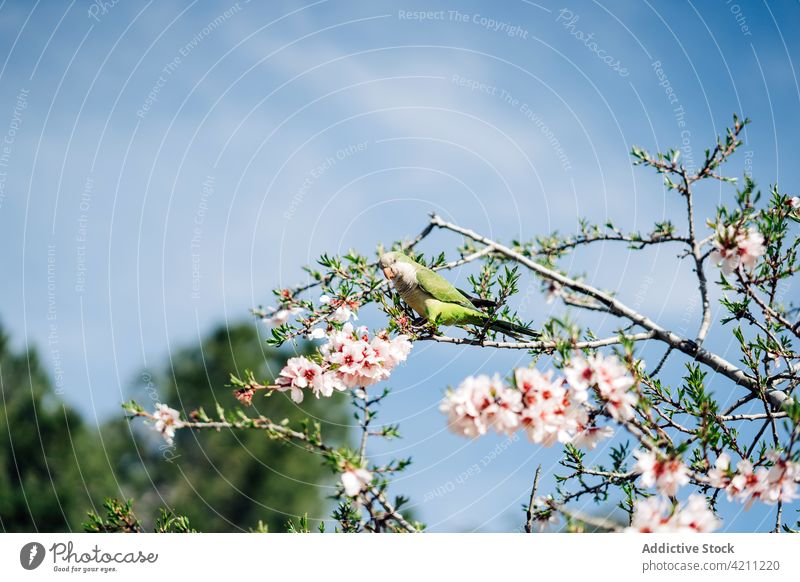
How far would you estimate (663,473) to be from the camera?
8.68ft

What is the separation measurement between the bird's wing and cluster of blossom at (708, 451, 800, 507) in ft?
7.53

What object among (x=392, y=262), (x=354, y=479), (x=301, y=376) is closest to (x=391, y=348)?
(x=301, y=376)

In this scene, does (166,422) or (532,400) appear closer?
(532,400)

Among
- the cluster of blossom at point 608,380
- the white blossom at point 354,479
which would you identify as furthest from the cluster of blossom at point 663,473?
the white blossom at point 354,479

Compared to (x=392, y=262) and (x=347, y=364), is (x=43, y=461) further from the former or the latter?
(x=347, y=364)

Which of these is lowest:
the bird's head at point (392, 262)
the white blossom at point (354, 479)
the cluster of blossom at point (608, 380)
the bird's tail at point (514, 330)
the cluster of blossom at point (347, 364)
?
the white blossom at point (354, 479)

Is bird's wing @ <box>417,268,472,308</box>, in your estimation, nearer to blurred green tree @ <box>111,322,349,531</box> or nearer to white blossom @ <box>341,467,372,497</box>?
white blossom @ <box>341,467,372,497</box>

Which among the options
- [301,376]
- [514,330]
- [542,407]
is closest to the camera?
[542,407]

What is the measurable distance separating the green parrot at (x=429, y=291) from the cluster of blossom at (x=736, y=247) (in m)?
1.80

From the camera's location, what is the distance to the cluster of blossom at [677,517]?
2.51m

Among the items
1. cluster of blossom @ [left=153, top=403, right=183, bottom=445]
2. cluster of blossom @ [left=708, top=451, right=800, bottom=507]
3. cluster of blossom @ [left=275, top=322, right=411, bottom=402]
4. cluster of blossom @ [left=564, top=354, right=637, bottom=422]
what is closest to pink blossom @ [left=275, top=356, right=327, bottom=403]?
cluster of blossom @ [left=275, top=322, right=411, bottom=402]

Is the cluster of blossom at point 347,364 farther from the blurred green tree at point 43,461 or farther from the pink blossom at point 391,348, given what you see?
the blurred green tree at point 43,461

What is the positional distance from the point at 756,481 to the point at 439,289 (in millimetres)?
2589
